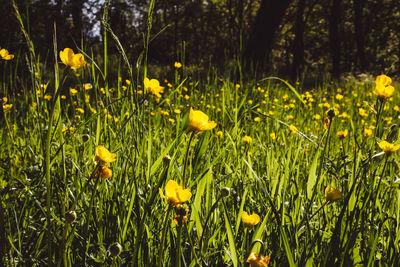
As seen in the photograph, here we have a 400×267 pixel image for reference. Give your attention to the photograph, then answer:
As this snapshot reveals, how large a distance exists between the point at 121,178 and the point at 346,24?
79.8ft

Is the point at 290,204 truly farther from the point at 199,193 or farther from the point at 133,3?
the point at 133,3

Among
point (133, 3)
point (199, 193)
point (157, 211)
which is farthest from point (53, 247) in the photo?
point (133, 3)

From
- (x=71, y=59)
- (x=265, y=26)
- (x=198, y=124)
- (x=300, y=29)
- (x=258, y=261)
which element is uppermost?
(x=300, y=29)

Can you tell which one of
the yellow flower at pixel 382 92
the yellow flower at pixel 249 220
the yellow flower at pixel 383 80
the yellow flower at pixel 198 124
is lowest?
the yellow flower at pixel 249 220

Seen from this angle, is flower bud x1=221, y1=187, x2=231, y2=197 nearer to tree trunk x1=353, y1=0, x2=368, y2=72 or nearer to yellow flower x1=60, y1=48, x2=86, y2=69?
yellow flower x1=60, y1=48, x2=86, y2=69

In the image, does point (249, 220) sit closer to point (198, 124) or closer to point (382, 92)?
point (198, 124)

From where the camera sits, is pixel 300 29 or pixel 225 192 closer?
pixel 225 192

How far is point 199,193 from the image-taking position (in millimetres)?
995

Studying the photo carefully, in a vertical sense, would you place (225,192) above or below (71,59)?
below

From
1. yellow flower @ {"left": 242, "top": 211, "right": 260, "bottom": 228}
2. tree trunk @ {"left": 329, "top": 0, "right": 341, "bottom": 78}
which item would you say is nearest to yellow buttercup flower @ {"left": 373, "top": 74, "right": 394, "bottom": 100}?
yellow flower @ {"left": 242, "top": 211, "right": 260, "bottom": 228}

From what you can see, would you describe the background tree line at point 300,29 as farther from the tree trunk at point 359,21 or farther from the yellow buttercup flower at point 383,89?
the yellow buttercup flower at point 383,89

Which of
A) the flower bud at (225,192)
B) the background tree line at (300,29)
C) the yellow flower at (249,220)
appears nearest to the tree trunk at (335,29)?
the background tree line at (300,29)

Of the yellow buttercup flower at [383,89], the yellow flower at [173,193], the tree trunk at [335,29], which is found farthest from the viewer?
the tree trunk at [335,29]

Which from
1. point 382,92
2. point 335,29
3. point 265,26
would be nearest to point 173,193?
point 382,92
